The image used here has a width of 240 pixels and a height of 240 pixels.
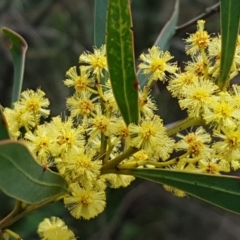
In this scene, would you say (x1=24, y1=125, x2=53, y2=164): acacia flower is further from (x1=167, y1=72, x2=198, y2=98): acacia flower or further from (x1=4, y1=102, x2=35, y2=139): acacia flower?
(x1=167, y1=72, x2=198, y2=98): acacia flower

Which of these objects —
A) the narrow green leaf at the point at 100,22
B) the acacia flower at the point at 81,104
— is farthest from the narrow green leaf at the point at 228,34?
the narrow green leaf at the point at 100,22

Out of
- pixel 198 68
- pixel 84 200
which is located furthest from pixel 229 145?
pixel 84 200

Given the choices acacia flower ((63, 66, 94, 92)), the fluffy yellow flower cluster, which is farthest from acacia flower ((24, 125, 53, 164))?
acacia flower ((63, 66, 94, 92))

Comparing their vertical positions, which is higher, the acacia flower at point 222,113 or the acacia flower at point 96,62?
the acacia flower at point 96,62

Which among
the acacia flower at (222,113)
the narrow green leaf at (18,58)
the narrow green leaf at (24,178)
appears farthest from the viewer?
the narrow green leaf at (18,58)

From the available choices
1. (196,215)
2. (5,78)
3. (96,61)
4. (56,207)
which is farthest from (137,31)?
(96,61)

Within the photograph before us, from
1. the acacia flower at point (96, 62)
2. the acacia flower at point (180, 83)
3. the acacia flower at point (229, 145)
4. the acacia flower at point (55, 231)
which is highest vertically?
the acacia flower at point (96, 62)

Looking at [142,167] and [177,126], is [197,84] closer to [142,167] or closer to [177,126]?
[177,126]

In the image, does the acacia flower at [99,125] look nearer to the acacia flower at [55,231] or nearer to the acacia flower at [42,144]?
the acacia flower at [42,144]
